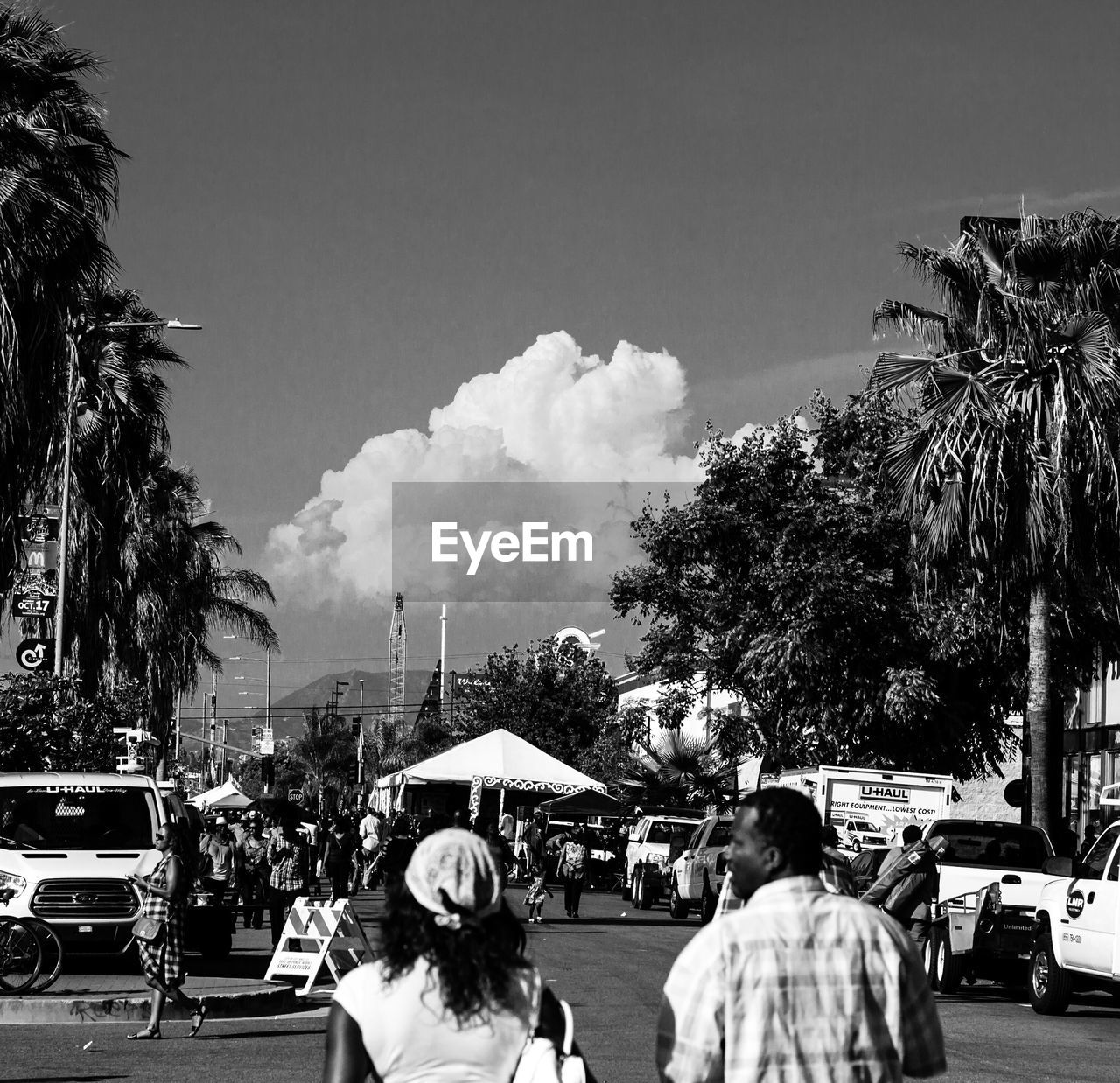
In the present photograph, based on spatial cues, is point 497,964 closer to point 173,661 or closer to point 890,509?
point 890,509

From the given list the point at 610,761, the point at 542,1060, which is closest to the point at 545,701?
the point at 610,761

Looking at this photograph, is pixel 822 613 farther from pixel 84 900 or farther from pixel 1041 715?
pixel 84 900

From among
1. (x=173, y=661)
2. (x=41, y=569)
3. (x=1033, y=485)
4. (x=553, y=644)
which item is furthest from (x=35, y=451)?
(x=553, y=644)

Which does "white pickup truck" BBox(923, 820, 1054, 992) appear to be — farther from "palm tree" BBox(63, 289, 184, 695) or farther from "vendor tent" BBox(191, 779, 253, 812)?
"vendor tent" BBox(191, 779, 253, 812)

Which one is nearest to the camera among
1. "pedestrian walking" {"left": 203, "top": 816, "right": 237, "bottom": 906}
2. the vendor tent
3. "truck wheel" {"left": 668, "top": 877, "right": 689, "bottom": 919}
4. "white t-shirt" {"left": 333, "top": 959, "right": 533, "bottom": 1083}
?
"white t-shirt" {"left": 333, "top": 959, "right": 533, "bottom": 1083}

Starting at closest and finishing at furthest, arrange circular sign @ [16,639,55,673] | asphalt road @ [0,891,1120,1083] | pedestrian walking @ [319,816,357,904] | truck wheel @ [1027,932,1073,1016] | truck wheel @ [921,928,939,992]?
asphalt road @ [0,891,1120,1083] → truck wheel @ [1027,932,1073,1016] → truck wheel @ [921,928,939,992] → pedestrian walking @ [319,816,357,904] → circular sign @ [16,639,55,673]

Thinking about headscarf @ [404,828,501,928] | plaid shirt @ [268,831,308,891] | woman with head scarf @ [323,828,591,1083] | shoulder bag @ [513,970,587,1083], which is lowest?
plaid shirt @ [268,831,308,891]

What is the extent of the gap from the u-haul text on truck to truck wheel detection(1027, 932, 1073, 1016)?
9.75m

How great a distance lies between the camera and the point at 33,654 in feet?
107

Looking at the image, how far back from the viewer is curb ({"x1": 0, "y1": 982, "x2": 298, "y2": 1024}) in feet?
48.1

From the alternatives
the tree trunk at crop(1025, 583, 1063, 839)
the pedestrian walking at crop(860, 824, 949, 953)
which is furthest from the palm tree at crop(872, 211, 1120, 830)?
the pedestrian walking at crop(860, 824, 949, 953)

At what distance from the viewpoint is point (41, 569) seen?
3334 centimetres

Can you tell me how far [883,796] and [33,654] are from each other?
15.3 m

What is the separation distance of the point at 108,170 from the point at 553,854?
60.2 feet
